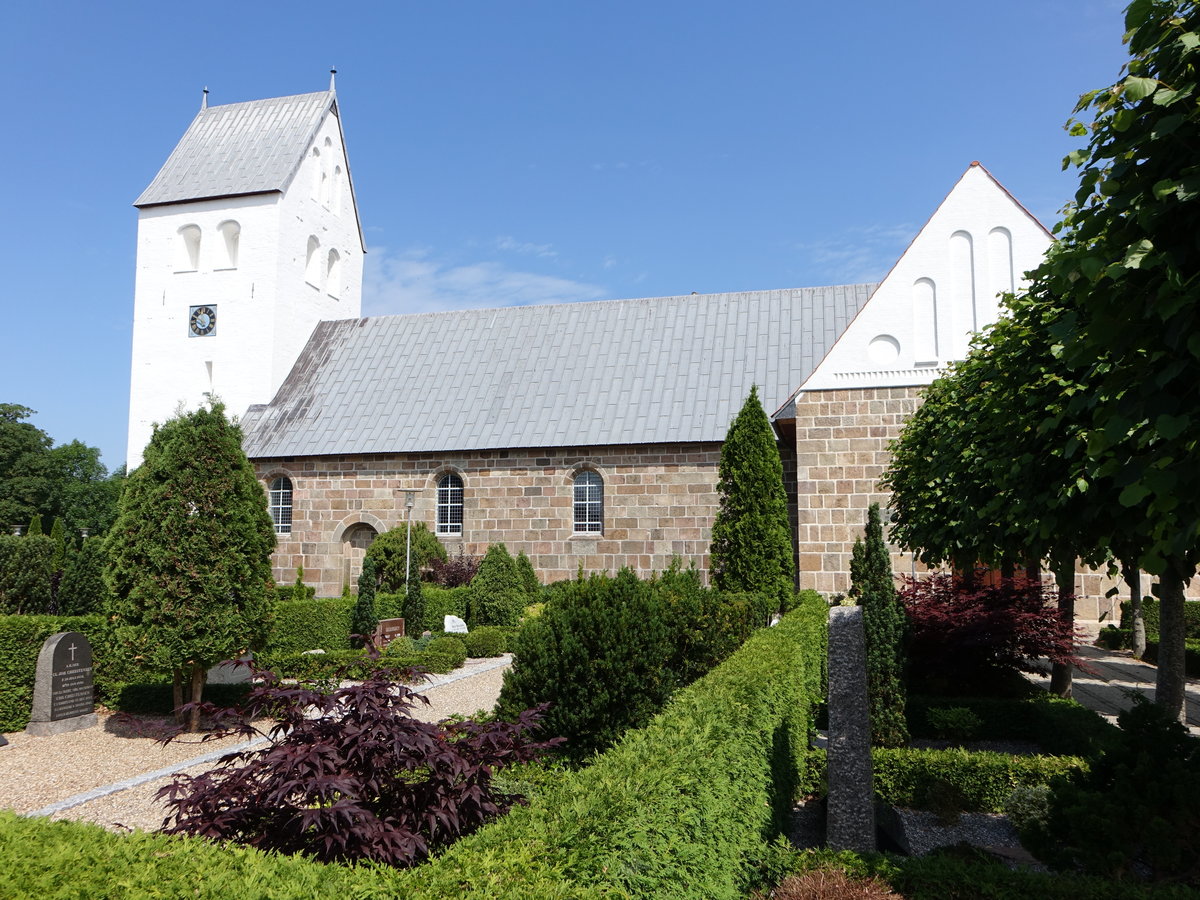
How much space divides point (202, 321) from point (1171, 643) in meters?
21.9

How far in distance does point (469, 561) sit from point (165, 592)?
10.3m

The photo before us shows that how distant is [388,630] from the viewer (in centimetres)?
1298

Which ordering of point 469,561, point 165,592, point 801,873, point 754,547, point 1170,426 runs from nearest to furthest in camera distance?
1. point 1170,426
2. point 801,873
3. point 165,592
4. point 754,547
5. point 469,561

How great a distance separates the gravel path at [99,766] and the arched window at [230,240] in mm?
15791

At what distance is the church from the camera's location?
15141 mm

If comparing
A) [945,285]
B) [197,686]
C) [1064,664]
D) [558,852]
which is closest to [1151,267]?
[558,852]

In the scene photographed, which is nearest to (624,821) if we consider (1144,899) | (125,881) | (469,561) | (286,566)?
(125,881)

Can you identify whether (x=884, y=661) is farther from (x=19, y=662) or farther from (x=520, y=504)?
(x=520, y=504)

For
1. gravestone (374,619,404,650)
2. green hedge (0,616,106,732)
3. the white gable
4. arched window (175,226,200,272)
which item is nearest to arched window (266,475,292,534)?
arched window (175,226,200,272)

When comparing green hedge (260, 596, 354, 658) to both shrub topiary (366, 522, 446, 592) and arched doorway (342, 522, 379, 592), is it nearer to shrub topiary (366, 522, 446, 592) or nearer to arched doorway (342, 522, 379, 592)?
shrub topiary (366, 522, 446, 592)

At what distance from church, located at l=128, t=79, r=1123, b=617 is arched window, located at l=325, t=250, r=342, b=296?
109 mm

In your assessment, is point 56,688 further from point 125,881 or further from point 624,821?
point 624,821

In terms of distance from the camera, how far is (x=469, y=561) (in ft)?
58.7

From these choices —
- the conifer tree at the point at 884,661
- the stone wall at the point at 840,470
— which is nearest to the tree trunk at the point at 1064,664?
the conifer tree at the point at 884,661
